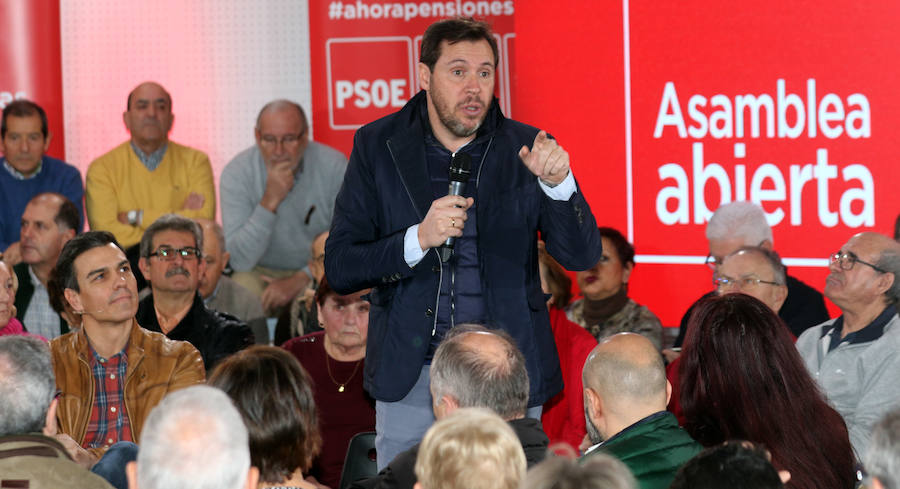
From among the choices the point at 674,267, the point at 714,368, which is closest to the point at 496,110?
the point at 714,368

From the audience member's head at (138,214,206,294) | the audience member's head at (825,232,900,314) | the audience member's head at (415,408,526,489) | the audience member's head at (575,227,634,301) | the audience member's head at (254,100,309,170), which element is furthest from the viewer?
the audience member's head at (254,100,309,170)

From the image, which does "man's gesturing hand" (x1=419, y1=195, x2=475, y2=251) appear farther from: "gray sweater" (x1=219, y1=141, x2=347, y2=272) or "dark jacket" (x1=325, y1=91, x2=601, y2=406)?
"gray sweater" (x1=219, y1=141, x2=347, y2=272)

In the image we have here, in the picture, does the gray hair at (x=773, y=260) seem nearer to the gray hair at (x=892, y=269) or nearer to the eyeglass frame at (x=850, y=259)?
the eyeglass frame at (x=850, y=259)

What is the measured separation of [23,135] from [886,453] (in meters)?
5.63

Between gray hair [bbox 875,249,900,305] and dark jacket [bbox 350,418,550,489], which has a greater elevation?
gray hair [bbox 875,249,900,305]

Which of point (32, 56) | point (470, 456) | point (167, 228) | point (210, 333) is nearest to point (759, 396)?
point (470, 456)

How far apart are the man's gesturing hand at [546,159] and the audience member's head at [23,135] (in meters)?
4.38

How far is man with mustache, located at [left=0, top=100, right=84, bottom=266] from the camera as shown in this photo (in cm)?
657

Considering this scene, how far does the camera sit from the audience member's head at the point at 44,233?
18.5ft

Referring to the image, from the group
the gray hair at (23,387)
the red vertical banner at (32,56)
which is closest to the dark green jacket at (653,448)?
the gray hair at (23,387)

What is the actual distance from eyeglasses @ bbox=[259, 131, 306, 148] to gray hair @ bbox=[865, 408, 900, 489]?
5.01m

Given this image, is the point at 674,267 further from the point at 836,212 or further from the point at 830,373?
the point at 830,373

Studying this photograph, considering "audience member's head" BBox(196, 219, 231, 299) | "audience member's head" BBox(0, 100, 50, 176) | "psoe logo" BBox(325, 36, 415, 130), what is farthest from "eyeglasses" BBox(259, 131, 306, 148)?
"audience member's head" BBox(0, 100, 50, 176)

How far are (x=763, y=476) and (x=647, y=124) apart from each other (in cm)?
364
